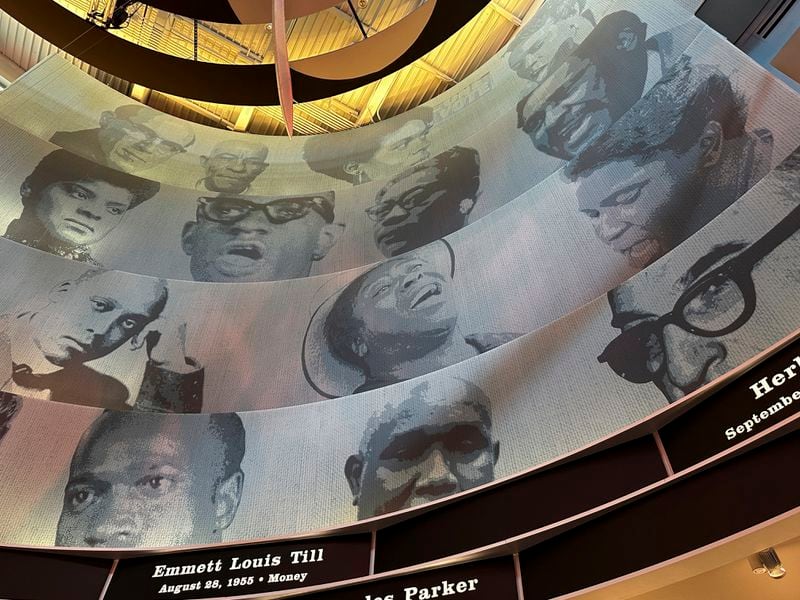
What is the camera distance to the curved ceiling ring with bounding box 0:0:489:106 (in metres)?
8.74

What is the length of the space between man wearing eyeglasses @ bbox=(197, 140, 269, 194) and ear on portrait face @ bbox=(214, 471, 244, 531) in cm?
545

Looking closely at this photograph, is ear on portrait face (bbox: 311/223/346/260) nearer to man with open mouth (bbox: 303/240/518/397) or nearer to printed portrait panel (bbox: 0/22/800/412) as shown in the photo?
printed portrait panel (bbox: 0/22/800/412)

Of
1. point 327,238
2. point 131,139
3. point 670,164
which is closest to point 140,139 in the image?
point 131,139

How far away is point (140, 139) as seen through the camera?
1068 centimetres

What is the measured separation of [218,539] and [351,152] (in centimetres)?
707

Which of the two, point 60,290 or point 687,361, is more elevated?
point 687,361

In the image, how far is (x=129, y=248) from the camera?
357 inches

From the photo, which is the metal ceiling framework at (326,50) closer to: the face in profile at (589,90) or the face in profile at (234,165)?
the face in profile at (234,165)

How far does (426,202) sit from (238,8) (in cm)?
→ 347

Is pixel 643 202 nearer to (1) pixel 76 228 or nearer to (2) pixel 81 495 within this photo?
(2) pixel 81 495

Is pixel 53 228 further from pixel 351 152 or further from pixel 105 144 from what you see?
pixel 351 152

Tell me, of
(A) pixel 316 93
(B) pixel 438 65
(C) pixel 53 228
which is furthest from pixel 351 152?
(C) pixel 53 228

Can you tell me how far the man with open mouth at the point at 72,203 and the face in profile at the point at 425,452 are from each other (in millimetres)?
4909

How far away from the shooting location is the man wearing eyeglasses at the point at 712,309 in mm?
4645
